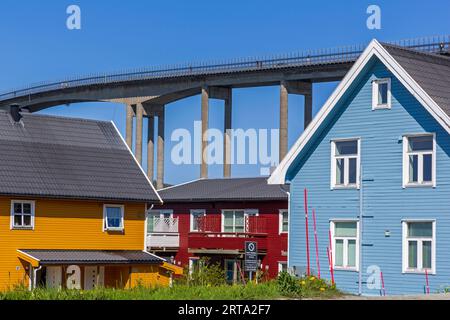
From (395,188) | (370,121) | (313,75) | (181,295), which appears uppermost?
(313,75)

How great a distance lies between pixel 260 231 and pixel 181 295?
32.6 m

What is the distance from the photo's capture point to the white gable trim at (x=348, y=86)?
32812 millimetres

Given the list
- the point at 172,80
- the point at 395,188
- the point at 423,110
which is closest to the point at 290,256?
the point at 395,188

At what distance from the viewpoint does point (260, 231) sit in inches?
2250

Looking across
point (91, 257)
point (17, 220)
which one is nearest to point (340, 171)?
point (91, 257)

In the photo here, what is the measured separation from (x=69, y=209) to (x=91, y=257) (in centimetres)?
245

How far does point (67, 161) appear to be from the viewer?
49219mm

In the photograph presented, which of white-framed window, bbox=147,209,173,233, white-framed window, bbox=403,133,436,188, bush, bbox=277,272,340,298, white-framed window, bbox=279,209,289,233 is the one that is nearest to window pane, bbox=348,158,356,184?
white-framed window, bbox=403,133,436,188

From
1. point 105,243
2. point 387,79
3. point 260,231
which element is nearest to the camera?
point 387,79

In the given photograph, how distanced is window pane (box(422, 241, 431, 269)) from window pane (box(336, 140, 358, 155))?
13.6 ft

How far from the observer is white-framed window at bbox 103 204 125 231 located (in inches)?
1912

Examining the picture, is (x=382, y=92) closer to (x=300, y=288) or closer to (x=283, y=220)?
(x=300, y=288)
